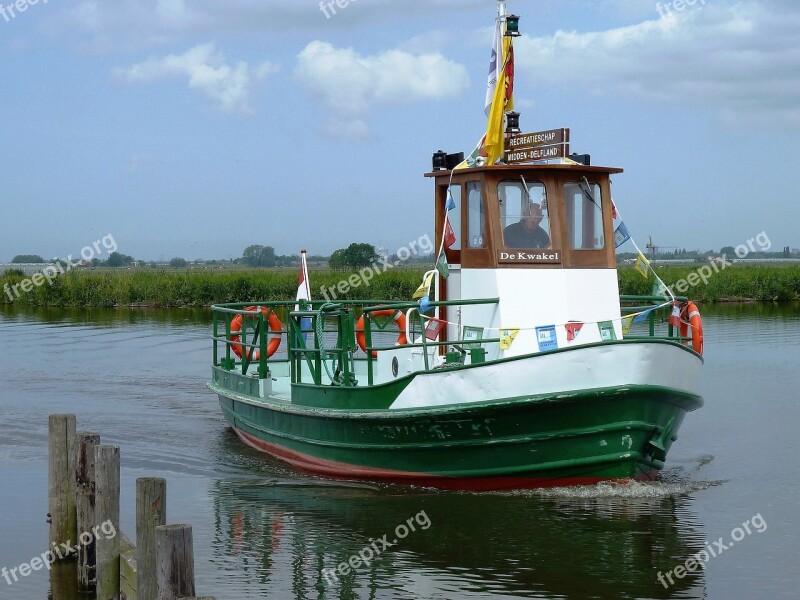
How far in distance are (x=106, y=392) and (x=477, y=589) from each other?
45.2 ft

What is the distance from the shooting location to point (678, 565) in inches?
393

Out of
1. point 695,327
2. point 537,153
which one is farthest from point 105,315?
point 695,327

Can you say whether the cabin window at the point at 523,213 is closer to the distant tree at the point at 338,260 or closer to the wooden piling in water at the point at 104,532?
the wooden piling in water at the point at 104,532

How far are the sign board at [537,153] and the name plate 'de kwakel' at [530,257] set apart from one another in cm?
114

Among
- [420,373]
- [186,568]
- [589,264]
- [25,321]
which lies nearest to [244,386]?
[420,373]

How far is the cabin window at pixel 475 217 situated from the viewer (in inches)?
503

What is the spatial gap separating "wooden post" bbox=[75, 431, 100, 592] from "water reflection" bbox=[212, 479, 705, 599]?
1.17 m

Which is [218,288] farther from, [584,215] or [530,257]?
[530,257]

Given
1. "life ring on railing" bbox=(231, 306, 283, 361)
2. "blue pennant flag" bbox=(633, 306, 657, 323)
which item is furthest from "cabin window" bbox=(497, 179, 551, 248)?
"life ring on railing" bbox=(231, 306, 283, 361)

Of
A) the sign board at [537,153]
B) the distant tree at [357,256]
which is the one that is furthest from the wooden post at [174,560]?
the distant tree at [357,256]

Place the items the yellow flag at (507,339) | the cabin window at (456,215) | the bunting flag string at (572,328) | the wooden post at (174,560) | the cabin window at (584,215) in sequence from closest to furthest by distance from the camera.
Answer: the wooden post at (174,560) → the bunting flag string at (572,328) → the yellow flag at (507,339) → the cabin window at (584,215) → the cabin window at (456,215)

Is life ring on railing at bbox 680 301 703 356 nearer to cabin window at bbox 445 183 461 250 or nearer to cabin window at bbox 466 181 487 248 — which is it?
cabin window at bbox 466 181 487 248

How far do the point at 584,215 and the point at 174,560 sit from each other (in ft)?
24.8

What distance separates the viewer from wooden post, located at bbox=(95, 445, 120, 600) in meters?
8.52
